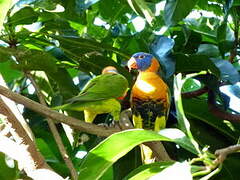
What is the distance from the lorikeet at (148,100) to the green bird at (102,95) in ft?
0.47

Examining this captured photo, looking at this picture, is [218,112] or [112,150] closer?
[112,150]

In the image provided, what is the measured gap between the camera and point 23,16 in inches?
66.7

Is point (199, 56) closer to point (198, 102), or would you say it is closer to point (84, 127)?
point (198, 102)

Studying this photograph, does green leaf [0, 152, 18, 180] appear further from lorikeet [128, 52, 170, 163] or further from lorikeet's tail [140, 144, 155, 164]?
lorikeet [128, 52, 170, 163]

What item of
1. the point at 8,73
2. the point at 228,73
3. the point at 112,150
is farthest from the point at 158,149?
the point at 8,73

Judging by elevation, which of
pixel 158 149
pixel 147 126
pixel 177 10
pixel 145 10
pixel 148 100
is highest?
pixel 145 10

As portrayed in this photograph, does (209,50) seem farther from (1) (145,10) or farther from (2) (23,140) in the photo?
(2) (23,140)

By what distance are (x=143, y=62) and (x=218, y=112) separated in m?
0.46

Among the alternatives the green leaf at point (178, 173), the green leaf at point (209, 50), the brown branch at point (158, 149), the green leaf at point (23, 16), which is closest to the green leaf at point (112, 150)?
the green leaf at point (178, 173)

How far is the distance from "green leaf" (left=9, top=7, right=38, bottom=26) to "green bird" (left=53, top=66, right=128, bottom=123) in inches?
13.0

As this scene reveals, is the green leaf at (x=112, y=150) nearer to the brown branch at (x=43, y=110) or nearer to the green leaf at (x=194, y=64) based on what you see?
the brown branch at (x=43, y=110)

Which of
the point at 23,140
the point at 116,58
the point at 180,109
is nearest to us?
the point at 180,109

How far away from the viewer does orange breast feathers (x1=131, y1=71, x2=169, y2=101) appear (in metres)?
1.92

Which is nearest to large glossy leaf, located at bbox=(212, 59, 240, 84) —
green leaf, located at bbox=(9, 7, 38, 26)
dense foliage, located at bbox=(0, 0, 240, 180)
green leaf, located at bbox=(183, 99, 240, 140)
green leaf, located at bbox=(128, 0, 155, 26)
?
dense foliage, located at bbox=(0, 0, 240, 180)
